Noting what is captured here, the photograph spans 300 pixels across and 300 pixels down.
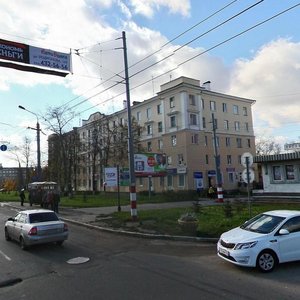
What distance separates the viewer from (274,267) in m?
9.76

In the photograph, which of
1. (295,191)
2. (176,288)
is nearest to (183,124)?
(295,191)

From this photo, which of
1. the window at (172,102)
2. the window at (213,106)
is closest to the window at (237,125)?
the window at (213,106)

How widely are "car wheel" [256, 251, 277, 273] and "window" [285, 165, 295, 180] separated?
2233cm

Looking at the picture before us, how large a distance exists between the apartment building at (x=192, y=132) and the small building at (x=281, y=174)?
2364 cm

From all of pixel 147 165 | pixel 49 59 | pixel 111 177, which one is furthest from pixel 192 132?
pixel 49 59

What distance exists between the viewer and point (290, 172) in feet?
100

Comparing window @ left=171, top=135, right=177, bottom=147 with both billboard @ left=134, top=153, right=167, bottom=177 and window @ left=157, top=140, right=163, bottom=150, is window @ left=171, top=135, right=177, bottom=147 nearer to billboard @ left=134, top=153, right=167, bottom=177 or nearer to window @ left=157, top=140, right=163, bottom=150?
window @ left=157, top=140, right=163, bottom=150

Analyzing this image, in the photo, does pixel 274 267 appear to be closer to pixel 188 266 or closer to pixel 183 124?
pixel 188 266

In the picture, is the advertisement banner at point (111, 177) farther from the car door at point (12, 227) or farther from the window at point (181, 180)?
the window at point (181, 180)

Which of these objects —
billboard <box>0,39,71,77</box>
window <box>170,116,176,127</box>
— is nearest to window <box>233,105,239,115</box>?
window <box>170,116,176,127</box>

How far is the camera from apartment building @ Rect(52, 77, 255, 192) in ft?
194

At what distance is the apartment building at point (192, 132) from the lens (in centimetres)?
5903

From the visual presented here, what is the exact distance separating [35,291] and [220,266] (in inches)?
188

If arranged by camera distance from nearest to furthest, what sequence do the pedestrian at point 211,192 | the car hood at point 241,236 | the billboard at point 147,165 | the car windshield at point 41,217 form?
the car hood at point 241,236, the car windshield at point 41,217, the pedestrian at point 211,192, the billboard at point 147,165
